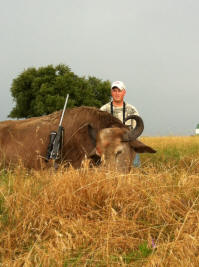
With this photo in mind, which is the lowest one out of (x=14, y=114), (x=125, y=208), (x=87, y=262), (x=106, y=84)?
(x=87, y=262)

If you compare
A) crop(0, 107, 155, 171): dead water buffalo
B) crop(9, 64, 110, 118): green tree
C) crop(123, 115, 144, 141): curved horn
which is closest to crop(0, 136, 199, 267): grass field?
crop(0, 107, 155, 171): dead water buffalo

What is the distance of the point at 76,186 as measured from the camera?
12.6ft

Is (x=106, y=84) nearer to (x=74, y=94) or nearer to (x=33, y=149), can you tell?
(x=74, y=94)

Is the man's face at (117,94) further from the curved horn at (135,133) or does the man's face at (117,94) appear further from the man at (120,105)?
the curved horn at (135,133)

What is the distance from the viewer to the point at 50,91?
113ft

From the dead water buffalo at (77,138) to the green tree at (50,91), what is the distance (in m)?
25.0

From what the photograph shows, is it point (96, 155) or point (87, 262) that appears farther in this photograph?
point (96, 155)

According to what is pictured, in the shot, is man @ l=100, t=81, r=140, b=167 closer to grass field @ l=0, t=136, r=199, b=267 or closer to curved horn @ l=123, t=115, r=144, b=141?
curved horn @ l=123, t=115, r=144, b=141

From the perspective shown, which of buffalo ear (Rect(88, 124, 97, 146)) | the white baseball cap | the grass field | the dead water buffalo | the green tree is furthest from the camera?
the green tree

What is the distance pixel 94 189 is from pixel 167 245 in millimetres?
1167

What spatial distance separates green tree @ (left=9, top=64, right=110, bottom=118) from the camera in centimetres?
3412

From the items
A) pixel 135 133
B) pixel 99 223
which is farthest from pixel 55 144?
pixel 99 223

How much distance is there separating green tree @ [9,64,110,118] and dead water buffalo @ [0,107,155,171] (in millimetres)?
25000

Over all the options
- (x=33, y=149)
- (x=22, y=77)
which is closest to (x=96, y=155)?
(x=33, y=149)
